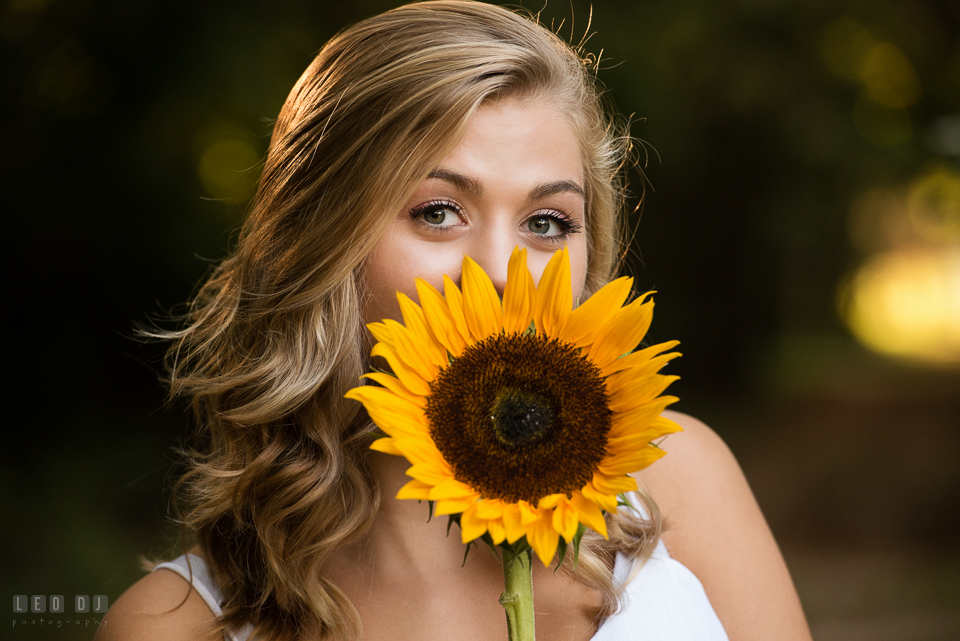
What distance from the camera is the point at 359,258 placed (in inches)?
58.0

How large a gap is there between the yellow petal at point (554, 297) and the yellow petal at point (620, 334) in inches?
2.2

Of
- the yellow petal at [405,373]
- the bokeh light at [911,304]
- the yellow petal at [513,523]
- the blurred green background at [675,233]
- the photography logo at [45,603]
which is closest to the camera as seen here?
the yellow petal at [513,523]

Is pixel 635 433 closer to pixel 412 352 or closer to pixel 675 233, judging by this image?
pixel 412 352

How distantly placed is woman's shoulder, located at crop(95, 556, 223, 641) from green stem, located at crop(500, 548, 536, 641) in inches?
39.0

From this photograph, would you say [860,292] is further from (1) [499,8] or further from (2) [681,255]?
(1) [499,8]

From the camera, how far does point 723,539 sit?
1861 millimetres

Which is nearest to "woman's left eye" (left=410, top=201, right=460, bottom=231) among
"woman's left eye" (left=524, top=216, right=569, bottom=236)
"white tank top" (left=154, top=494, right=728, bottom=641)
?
"woman's left eye" (left=524, top=216, right=569, bottom=236)

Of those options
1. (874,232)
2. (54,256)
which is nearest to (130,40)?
(54,256)

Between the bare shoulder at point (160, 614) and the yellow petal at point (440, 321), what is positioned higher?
the yellow petal at point (440, 321)

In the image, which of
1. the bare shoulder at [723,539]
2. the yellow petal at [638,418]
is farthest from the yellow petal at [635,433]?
the bare shoulder at [723,539]

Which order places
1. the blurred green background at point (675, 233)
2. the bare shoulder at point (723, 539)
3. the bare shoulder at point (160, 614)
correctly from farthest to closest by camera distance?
the blurred green background at point (675, 233), the bare shoulder at point (723, 539), the bare shoulder at point (160, 614)

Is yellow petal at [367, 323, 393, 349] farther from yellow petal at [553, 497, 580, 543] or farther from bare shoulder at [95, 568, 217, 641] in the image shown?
bare shoulder at [95, 568, 217, 641]

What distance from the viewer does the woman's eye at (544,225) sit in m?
1.49

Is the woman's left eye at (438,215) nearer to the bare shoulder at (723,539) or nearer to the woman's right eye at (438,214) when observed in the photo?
the woman's right eye at (438,214)
